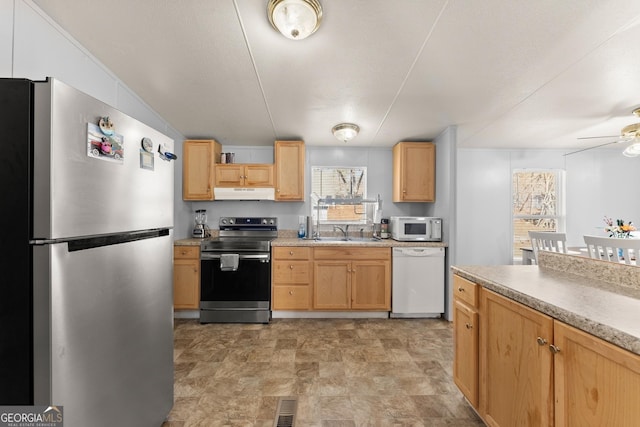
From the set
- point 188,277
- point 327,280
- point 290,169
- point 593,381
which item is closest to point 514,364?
point 593,381

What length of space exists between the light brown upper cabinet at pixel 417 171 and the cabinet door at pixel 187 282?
2.79 meters

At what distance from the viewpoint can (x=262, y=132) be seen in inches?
144

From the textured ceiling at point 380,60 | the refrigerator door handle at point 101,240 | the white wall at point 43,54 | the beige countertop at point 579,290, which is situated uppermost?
the textured ceiling at point 380,60

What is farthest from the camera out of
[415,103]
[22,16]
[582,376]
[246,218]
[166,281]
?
[246,218]

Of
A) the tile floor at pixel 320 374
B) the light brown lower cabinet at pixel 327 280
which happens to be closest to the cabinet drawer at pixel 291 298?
the light brown lower cabinet at pixel 327 280

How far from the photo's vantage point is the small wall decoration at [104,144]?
1023 mm

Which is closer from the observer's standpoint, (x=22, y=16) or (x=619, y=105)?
(x=22, y=16)

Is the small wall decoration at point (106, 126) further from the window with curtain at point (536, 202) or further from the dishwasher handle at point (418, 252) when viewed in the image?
the window with curtain at point (536, 202)

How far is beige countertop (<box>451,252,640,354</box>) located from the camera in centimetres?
94

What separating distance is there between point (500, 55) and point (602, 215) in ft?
14.0

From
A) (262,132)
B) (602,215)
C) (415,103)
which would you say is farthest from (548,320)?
(602,215)

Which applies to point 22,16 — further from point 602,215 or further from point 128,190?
point 602,215

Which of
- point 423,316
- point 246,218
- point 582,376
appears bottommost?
point 423,316

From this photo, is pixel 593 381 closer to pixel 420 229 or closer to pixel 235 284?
pixel 420 229
